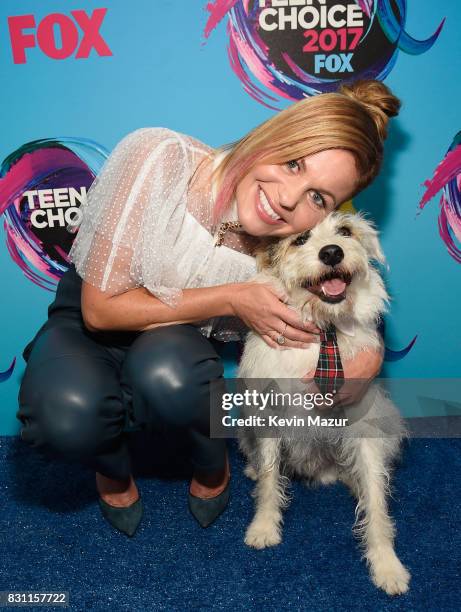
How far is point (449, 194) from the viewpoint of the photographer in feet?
8.20

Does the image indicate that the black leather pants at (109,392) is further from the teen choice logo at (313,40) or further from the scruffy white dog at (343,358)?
the teen choice logo at (313,40)

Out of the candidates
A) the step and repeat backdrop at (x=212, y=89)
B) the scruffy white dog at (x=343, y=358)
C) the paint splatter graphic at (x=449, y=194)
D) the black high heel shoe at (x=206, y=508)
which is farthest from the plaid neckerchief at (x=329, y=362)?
the paint splatter graphic at (x=449, y=194)

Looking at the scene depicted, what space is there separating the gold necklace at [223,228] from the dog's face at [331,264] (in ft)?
0.53

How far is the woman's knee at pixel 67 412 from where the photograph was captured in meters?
1.83

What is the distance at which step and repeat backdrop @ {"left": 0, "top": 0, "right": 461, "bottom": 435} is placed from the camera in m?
2.29

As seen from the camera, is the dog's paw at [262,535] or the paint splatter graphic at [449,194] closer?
the dog's paw at [262,535]

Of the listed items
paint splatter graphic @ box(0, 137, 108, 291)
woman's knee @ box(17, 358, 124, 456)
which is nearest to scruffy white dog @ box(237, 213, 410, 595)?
woman's knee @ box(17, 358, 124, 456)

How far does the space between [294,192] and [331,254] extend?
0.71 feet

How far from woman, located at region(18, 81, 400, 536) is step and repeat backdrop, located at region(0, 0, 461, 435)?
15.4 inches

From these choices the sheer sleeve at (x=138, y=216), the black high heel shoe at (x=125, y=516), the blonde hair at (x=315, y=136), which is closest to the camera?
the blonde hair at (x=315, y=136)

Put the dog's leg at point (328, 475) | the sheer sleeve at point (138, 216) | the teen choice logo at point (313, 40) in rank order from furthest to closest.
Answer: the dog's leg at point (328, 475)
the teen choice logo at point (313, 40)
the sheer sleeve at point (138, 216)

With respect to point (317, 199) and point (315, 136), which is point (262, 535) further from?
point (315, 136)

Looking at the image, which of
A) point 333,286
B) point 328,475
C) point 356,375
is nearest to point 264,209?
point 333,286

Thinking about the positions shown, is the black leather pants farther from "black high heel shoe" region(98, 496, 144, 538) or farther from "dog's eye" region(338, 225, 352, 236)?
"dog's eye" region(338, 225, 352, 236)
